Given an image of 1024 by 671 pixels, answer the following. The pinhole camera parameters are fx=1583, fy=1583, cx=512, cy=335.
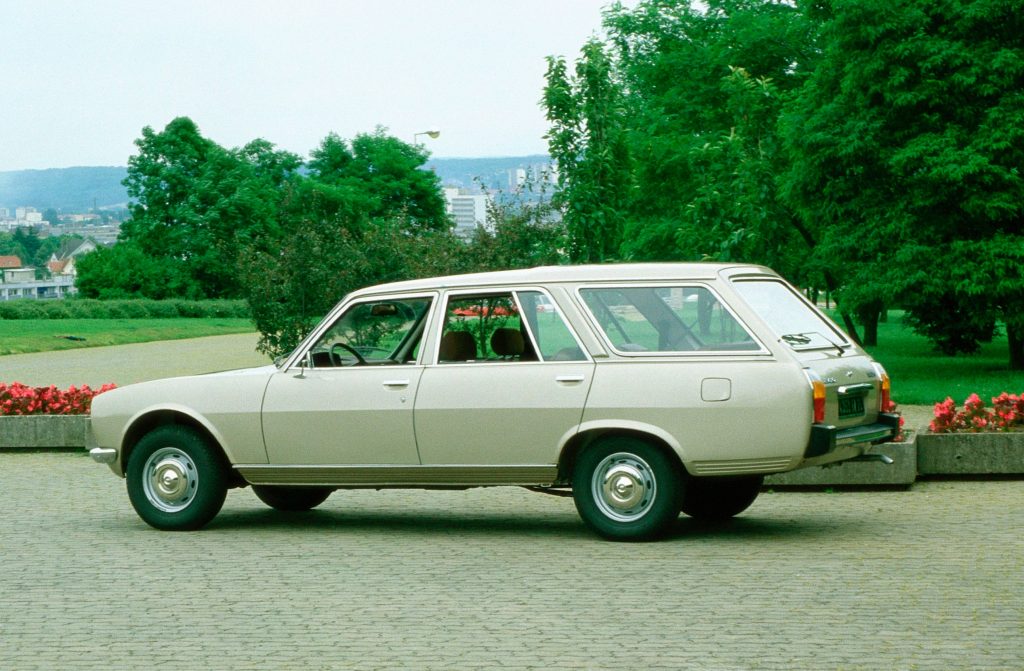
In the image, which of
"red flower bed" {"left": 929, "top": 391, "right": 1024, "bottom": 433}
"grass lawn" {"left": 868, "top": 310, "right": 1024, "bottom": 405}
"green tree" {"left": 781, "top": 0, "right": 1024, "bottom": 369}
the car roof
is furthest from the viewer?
"green tree" {"left": 781, "top": 0, "right": 1024, "bottom": 369}

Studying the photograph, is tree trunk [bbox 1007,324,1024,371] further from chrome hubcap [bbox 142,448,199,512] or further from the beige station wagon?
chrome hubcap [bbox 142,448,199,512]

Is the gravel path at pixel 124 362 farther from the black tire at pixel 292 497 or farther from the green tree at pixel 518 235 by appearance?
the black tire at pixel 292 497

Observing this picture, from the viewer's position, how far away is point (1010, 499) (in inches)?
452

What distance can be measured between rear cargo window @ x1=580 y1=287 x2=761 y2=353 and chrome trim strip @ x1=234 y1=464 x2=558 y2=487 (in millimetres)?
947

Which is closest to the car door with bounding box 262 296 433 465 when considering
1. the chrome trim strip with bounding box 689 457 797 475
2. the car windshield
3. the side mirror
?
the side mirror

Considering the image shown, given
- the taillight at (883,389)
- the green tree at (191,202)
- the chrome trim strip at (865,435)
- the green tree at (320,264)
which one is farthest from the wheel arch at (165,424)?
the green tree at (191,202)

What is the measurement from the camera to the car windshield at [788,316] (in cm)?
954

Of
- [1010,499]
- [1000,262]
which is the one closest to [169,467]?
[1010,499]

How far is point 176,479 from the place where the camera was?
34.8 feet

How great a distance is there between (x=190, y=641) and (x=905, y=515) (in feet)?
18.7

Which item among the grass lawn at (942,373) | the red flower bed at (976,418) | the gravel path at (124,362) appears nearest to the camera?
the red flower bed at (976,418)

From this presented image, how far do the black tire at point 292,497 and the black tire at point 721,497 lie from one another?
2.69m

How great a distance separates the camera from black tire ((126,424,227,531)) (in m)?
10.5

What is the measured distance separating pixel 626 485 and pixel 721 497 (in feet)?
4.49
